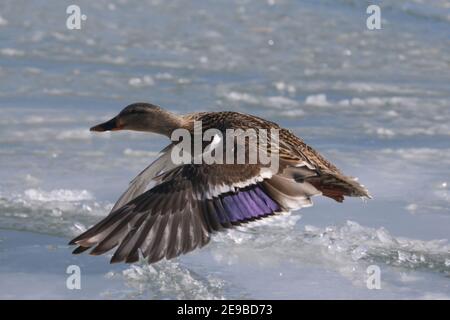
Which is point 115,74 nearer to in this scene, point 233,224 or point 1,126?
point 1,126

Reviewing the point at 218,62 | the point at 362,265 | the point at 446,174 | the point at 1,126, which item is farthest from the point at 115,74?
the point at 362,265

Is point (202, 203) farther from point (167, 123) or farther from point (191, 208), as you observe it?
point (167, 123)

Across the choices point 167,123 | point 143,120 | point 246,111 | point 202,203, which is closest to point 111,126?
point 143,120

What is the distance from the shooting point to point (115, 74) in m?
9.10

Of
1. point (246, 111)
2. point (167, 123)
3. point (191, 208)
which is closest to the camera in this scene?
point (191, 208)

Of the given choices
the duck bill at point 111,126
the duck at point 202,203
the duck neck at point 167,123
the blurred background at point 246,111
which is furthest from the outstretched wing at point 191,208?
the duck bill at point 111,126

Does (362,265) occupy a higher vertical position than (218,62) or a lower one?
lower

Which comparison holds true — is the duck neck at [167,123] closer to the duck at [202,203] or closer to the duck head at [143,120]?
the duck head at [143,120]

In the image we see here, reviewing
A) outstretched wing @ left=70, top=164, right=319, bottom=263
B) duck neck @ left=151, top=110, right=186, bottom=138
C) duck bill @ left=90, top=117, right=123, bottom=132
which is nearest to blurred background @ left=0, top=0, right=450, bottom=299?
outstretched wing @ left=70, top=164, right=319, bottom=263

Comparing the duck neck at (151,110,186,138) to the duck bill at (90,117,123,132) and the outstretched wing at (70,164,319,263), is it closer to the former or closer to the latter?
the duck bill at (90,117,123,132)

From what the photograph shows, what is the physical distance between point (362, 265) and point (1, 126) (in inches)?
134

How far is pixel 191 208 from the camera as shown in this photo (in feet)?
15.7

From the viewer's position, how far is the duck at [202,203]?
181 inches

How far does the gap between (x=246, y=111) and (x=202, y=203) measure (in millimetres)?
3321
